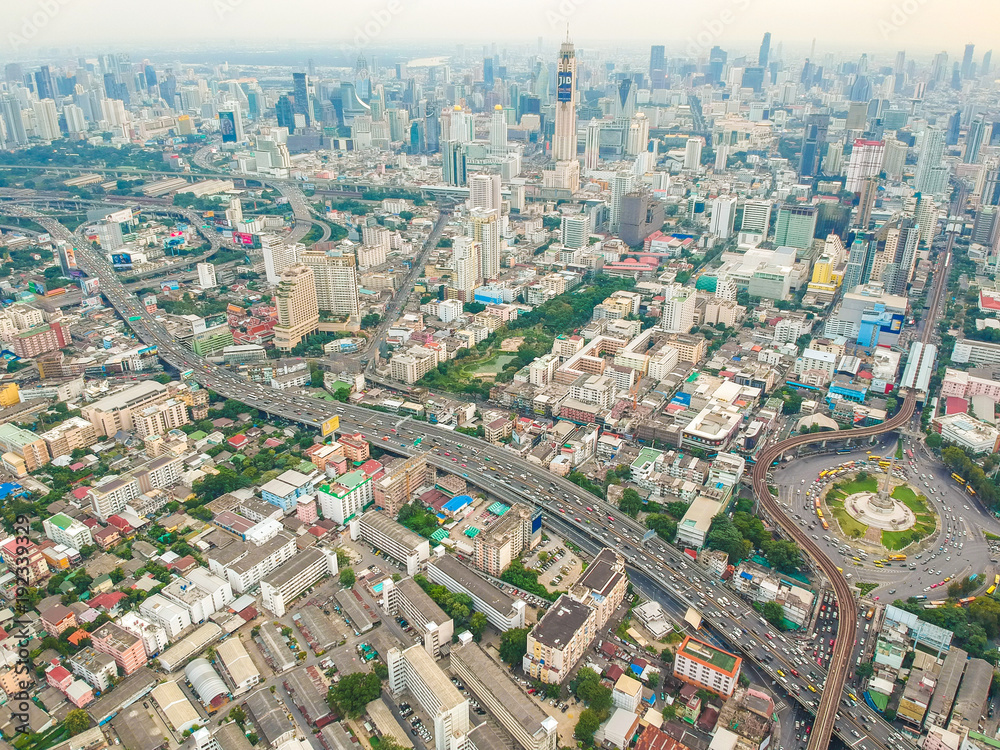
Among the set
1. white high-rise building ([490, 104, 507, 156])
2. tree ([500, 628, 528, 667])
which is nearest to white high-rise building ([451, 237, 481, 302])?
tree ([500, 628, 528, 667])

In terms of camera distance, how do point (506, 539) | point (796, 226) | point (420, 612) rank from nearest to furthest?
point (420, 612) → point (506, 539) → point (796, 226)

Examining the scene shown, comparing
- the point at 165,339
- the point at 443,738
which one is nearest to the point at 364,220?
the point at 165,339

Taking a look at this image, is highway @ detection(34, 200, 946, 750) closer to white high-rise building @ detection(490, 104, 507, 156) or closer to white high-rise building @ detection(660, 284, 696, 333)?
white high-rise building @ detection(660, 284, 696, 333)

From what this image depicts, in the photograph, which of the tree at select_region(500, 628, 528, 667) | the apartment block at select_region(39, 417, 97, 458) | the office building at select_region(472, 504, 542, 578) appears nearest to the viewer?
the tree at select_region(500, 628, 528, 667)

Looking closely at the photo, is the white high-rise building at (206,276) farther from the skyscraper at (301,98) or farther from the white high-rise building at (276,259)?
the skyscraper at (301,98)

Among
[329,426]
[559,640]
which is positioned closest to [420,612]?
[559,640]

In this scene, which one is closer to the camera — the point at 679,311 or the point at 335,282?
the point at 679,311

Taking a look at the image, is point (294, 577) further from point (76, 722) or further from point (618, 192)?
point (618, 192)
